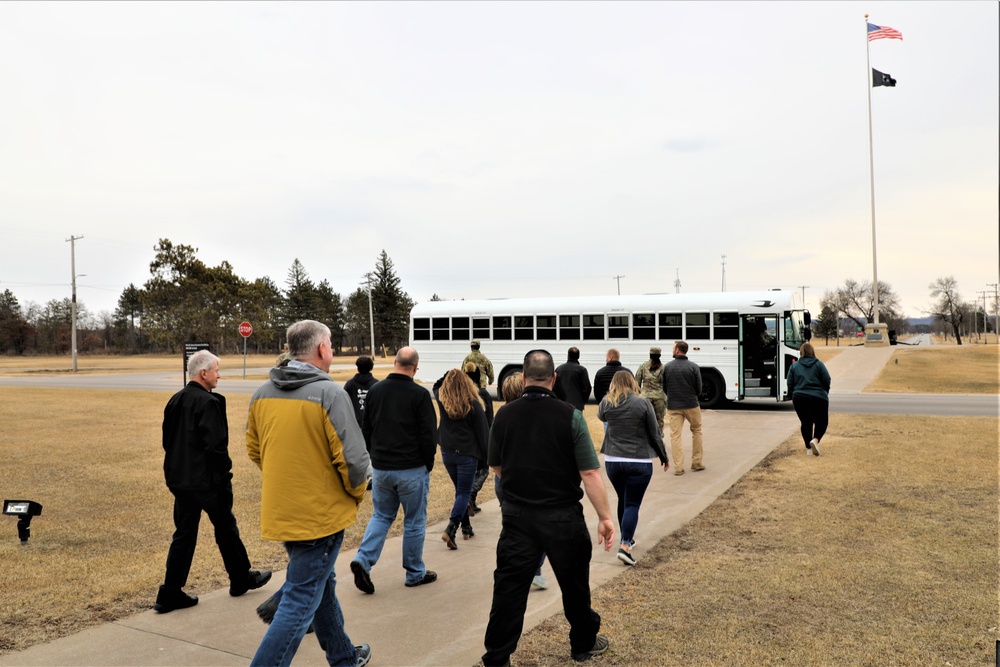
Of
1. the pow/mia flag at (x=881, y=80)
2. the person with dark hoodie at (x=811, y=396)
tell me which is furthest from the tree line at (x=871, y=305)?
the person with dark hoodie at (x=811, y=396)

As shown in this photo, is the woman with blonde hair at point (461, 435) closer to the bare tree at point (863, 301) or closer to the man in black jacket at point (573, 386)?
the man in black jacket at point (573, 386)

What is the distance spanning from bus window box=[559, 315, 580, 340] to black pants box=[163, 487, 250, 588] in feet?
52.7

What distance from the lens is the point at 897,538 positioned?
6617 mm

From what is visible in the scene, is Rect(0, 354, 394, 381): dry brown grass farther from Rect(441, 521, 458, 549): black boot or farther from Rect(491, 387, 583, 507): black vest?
Rect(491, 387, 583, 507): black vest

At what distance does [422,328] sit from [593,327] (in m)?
5.91

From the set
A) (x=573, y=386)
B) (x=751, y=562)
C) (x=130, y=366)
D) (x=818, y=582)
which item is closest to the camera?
(x=818, y=582)

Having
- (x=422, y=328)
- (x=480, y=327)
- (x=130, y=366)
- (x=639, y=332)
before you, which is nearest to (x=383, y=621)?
(x=639, y=332)

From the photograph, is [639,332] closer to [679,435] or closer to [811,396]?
[811,396]

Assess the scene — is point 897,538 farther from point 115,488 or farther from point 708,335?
point 708,335

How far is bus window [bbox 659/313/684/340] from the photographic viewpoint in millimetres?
19188

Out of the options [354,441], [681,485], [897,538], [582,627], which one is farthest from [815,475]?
[354,441]

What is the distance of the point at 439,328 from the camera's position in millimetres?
23000

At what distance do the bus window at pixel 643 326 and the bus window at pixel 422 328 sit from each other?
6883 mm

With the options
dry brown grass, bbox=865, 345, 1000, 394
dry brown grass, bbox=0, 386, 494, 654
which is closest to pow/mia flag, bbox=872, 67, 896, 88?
dry brown grass, bbox=865, 345, 1000, 394
